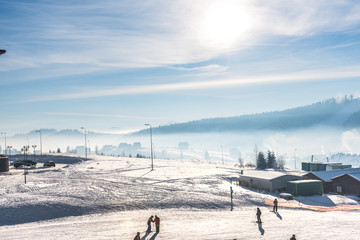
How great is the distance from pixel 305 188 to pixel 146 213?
30870 millimetres

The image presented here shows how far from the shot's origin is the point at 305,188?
52.1m

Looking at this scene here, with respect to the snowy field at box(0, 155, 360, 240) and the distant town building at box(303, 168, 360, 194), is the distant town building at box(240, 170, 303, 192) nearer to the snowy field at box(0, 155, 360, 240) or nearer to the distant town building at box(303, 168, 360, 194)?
the distant town building at box(303, 168, 360, 194)

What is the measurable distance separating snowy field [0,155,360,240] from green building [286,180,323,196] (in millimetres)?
1977

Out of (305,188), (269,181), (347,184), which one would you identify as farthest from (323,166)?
(269,181)

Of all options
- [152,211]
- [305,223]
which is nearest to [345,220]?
[305,223]

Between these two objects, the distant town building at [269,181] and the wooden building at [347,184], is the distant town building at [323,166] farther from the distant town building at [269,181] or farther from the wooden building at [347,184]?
the distant town building at [269,181]

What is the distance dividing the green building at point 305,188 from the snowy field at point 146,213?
1.98m

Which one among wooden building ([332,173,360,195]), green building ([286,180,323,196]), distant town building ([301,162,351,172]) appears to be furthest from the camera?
distant town building ([301,162,351,172])

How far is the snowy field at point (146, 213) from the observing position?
92.0 feet

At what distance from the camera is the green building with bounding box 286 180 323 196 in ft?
170

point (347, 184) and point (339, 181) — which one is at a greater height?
point (339, 181)

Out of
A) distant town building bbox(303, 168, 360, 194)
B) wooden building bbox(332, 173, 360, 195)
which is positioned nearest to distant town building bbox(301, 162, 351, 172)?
distant town building bbox(303, 168, 360, 194)

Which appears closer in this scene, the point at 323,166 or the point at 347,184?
the point at 347,184

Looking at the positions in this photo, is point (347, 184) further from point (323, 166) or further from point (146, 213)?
point (146, 213)
